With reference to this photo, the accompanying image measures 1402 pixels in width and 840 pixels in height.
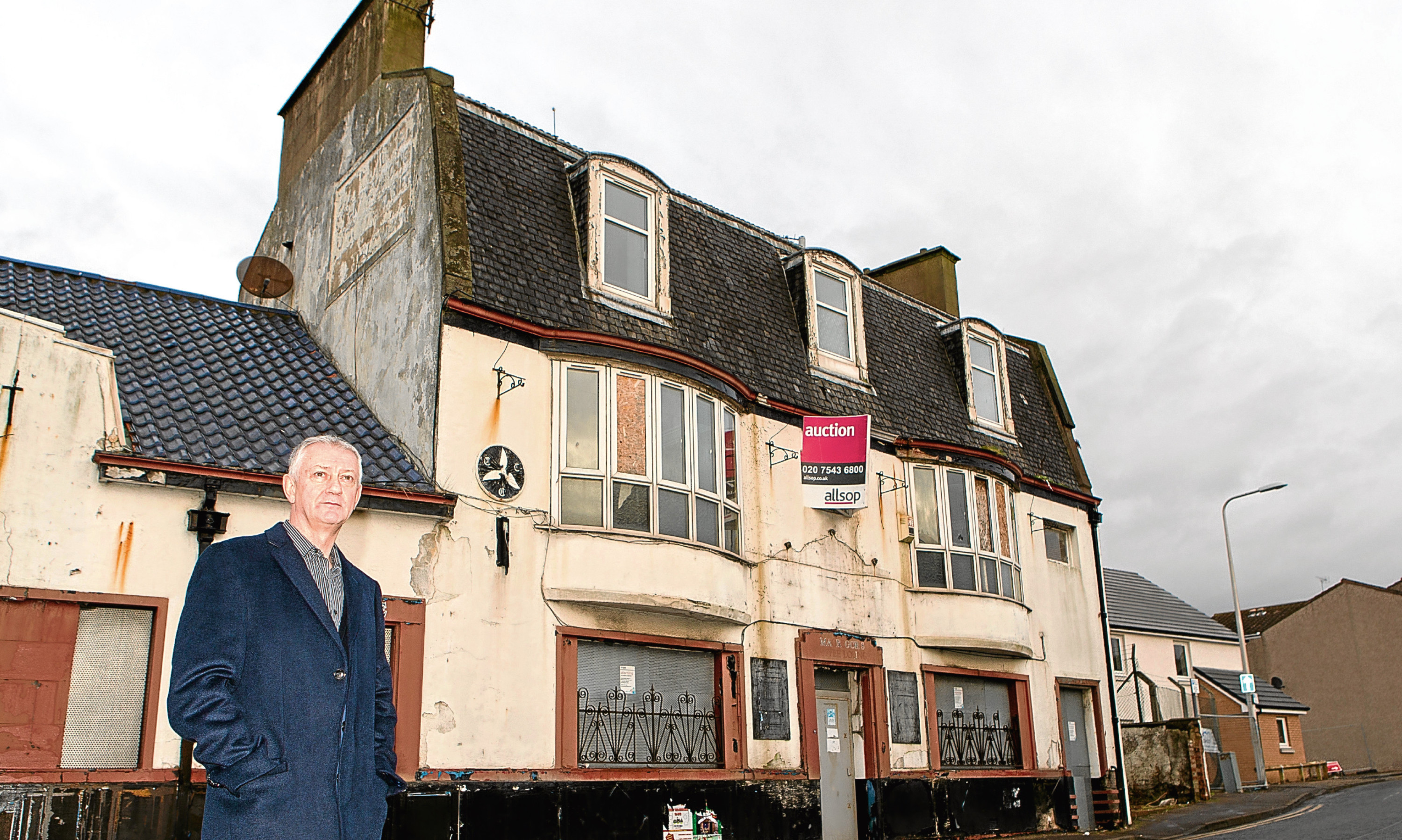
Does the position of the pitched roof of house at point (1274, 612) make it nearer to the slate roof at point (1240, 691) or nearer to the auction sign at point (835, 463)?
the slate roof at point (1240, 691)

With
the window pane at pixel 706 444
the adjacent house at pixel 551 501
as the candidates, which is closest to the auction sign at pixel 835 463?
the adjacent house at pixel 551 501

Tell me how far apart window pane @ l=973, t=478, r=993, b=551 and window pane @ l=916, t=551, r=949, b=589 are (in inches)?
38.2

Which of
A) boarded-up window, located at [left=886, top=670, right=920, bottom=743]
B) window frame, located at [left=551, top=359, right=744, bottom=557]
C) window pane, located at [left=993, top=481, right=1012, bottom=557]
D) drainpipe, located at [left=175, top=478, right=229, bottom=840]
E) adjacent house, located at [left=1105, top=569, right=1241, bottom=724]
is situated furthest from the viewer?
adjacent house, located at [left=1105, top=569, right=1241, bottom=724]

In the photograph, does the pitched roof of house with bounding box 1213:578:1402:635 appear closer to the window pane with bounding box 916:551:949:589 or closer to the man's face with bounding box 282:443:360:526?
the window pane with bounding box 916:551:949:589

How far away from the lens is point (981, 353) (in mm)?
21500

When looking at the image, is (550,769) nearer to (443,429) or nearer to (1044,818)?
(443,429)

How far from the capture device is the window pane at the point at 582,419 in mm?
13562

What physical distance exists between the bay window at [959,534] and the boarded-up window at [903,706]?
1.57m

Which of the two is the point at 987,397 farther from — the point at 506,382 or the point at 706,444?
the point at 506,382

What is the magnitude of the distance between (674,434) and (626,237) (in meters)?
3.22

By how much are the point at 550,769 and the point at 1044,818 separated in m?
10.3

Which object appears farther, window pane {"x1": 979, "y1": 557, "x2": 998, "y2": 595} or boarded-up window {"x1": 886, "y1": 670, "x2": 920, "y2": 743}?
window pane {"x1": 979, "y1": 557, "x2": 998, "y2": 595}

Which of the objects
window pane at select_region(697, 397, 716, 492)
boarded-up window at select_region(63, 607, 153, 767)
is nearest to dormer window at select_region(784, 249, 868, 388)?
window pane at select_region(697, 397, 716, 492)

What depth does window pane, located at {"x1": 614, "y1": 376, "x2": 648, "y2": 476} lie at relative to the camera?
45.0 feet
